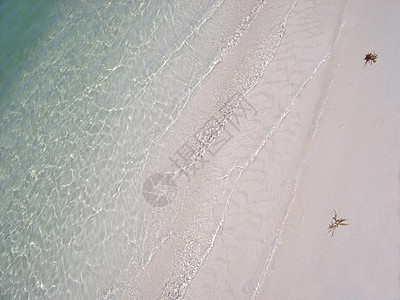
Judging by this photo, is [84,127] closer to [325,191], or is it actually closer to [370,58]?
[325,191]

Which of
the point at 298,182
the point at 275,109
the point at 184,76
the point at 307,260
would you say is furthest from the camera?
the point at 184,76

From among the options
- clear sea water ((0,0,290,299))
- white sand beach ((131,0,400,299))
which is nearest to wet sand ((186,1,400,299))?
white sand beach ((131,0,400,299))

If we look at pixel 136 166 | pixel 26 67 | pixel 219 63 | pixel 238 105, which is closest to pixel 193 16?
pixel 219 63

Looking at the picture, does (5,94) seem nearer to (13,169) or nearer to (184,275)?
(13,169)

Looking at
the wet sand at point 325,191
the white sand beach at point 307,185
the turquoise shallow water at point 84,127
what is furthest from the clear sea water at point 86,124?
the wet sand at point 325,191

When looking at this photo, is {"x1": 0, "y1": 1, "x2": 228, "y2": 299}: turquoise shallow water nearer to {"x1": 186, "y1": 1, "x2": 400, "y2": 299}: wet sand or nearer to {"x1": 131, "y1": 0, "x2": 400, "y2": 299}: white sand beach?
{"x1": 131, "y1": 0, "x2": 400, "y2": 299}: white sand beach

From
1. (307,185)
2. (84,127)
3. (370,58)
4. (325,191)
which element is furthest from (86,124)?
(370,58)
